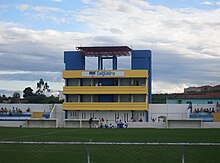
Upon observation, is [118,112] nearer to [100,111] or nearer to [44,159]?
[100,111]

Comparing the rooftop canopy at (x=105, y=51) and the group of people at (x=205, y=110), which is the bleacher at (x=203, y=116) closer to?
the group of people at (x=205, y=110)

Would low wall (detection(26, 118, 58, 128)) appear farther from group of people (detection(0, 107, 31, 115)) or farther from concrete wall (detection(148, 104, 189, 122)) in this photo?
concrete wall (detection(148, 104, 189, 122))

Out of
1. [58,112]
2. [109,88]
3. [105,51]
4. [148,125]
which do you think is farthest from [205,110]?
[58,112]

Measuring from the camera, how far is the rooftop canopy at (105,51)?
80194 mm

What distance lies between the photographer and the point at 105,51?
81.9m

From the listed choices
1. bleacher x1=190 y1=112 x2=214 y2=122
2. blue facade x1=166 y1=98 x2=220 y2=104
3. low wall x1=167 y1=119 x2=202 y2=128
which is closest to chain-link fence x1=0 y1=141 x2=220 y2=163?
low wall x1=167 y1=119 x2=202 y2=128

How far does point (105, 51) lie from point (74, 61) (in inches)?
335

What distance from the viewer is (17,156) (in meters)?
21.9

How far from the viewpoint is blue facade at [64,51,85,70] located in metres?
87.0

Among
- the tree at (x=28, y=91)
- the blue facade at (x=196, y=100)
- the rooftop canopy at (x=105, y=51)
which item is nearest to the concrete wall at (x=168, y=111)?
the rooftop canopy at (x=105, y=51)

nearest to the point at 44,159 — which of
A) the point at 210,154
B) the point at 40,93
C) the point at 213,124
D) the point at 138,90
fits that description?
the point at 210,154

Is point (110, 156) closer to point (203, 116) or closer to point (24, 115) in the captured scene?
point (203, 116)

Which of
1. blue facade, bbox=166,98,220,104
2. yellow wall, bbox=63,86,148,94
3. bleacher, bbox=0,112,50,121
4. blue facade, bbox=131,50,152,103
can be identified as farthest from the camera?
blue facade, bbox=166,98,220,104

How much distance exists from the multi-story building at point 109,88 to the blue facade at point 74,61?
64 centimetres
